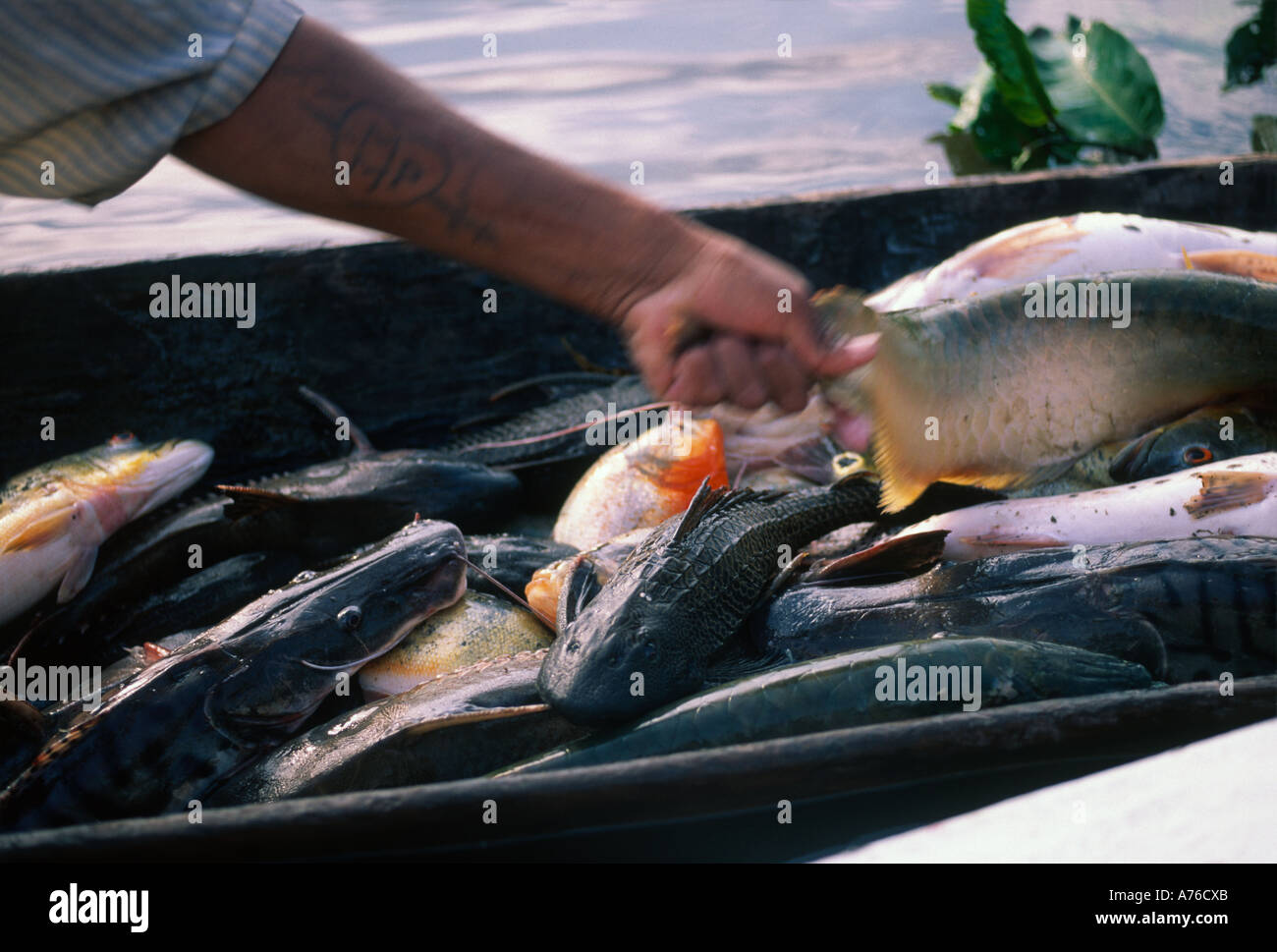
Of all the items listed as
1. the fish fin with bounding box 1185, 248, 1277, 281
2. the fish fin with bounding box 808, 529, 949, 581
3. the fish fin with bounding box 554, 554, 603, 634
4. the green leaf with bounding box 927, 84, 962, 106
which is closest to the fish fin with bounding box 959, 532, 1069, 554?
the fish fin with bounding box 808, 529, 949, 581

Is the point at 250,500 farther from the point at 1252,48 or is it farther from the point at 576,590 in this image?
the point at 1252,48

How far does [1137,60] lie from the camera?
5227mm

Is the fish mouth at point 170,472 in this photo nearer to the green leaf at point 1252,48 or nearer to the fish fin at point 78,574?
the fish fin at point 78,574

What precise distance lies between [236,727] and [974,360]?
177 centimetres

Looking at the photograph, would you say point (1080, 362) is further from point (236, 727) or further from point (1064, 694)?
point (236, 727)

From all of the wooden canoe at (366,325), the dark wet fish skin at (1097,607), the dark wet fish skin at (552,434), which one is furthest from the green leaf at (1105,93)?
the dark wet fish skin at (1097,607)

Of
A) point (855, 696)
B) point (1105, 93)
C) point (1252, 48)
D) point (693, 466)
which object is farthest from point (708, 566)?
point (1252, 48)

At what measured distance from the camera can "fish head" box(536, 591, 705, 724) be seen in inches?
63.0

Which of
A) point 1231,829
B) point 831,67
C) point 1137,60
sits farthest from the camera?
point 831,67

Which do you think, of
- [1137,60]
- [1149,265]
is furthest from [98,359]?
[1137,60]

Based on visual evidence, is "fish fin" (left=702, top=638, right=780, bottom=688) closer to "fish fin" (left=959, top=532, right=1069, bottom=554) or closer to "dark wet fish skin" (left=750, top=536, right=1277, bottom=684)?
"dark wet fish skin" (left=750, top=536, right=1277, bottom=684)

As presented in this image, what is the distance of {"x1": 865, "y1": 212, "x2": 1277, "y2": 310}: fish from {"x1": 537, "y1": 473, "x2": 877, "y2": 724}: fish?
0.82 meters

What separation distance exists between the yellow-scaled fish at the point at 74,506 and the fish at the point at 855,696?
1611 mm

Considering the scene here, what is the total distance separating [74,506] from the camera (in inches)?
100
